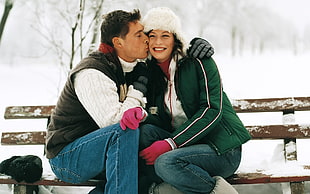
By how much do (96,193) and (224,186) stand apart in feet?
2.99

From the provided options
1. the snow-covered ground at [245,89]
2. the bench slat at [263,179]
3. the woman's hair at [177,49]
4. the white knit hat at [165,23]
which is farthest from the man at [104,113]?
the bench slat at [263,179]

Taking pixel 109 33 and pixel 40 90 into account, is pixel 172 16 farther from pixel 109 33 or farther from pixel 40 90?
pixel 40 90

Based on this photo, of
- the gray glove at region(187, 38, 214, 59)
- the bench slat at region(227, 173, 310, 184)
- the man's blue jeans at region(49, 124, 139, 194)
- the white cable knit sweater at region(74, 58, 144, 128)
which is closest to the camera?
the man's blue jeans at region(49, 124, 139, 194)

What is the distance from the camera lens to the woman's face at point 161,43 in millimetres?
2787

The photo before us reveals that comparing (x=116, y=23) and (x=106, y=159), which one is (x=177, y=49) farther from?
(x=106, y=159)

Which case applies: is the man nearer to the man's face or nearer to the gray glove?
the man's face

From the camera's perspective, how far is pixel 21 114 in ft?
12.1

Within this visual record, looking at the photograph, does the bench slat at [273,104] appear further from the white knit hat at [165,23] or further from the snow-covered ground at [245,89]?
the white knit hat at [165,23]

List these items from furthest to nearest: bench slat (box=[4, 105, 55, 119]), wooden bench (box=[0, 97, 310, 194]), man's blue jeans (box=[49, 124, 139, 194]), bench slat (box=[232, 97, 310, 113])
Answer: bench slat (box=[4, 105, 55, 119])
bench slat (box=[232, 97, 310, 113])
wooden bench (box=[0, 97, 310, 194])
man's blue jeans (box=[49, 124, 139, 194])

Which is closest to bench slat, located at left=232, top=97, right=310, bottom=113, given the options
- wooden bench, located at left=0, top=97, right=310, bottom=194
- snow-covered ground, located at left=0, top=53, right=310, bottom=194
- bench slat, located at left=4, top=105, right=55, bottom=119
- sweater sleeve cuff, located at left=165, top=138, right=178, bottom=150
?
wooden bench, located at left=0, top=97, right=310, bottom=194

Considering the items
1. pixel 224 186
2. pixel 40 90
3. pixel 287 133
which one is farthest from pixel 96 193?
pixel 40 90

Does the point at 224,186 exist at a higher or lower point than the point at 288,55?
lower

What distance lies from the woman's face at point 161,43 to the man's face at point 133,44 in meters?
0.09

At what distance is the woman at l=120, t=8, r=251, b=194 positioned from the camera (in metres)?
2.41
